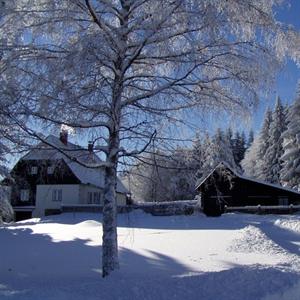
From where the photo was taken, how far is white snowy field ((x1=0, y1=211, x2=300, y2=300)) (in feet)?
23.6

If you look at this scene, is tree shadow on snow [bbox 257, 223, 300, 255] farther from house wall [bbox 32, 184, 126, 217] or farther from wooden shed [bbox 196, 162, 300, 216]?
house wall [bbox 32, 184, 126, 217]

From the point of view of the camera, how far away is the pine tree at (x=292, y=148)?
43281mm

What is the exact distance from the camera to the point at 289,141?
44531 millimetres

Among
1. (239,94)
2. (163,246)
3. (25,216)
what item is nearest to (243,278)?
(239,94)

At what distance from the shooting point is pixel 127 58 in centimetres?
970

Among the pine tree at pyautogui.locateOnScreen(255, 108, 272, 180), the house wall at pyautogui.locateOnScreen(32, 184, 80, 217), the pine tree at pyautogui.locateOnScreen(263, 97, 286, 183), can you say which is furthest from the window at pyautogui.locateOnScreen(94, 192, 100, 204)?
the pine tree at pyautogui.locateOnScreen(255, 108, 272, 180)

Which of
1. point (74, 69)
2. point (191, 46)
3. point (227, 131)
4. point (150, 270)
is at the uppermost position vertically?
point (191, 46)

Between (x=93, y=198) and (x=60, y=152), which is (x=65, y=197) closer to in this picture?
(x=93, y=198)

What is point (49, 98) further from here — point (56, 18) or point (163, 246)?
point (163, 246)

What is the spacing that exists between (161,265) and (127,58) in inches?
238

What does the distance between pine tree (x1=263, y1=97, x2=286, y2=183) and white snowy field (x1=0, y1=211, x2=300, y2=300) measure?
93.3 feet

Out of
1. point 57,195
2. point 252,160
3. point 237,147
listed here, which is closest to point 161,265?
point 57,195

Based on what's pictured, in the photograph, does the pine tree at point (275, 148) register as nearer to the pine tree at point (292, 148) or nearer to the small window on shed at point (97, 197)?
the pine tree at point (292, 148)

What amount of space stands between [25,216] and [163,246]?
3746 cm
